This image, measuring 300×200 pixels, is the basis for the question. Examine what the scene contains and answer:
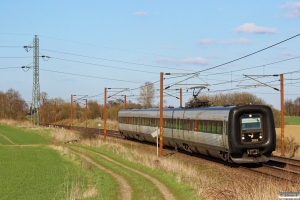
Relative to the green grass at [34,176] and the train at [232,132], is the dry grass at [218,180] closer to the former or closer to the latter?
the train at [232,132]

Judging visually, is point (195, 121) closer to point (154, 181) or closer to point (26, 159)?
point (154, 181)

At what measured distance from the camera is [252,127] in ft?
80.4

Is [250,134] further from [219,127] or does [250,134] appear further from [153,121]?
[153,121]

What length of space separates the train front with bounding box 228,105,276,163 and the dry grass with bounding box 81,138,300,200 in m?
1.02

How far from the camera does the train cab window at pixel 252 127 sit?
24.2 meters

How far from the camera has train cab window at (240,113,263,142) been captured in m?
24.2

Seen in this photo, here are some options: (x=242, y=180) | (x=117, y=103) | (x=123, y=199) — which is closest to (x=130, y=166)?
(x=242, y=180)

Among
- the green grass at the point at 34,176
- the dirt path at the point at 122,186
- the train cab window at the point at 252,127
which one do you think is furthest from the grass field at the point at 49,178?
the train cab window at the point at 252,127

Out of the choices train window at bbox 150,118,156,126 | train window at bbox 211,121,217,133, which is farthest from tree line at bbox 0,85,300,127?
train window at bbox 211,121,217,133

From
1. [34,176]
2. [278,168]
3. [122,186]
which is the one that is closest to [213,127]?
[278,168]

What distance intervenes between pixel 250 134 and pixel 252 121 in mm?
649

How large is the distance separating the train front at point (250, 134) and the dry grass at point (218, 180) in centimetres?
102

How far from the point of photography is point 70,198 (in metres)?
17.0

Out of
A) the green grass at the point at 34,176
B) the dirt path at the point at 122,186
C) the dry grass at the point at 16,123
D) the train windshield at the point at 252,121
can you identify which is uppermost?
the train windshield at the point at 252,121
